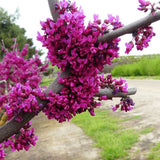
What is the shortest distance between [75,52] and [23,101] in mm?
575

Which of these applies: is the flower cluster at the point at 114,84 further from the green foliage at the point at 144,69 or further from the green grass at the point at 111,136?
the green foliage at the point at 144,69

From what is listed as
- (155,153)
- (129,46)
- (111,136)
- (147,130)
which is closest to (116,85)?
(129,46)

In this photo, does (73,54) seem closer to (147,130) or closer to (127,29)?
(127,29)

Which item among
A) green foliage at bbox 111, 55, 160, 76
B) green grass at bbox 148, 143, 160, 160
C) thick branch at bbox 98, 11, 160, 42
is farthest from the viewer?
green foliage at bbox 111, 55, 160, 76

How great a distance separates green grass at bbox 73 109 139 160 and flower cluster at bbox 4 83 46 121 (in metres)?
3.71

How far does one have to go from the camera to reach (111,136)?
642cm

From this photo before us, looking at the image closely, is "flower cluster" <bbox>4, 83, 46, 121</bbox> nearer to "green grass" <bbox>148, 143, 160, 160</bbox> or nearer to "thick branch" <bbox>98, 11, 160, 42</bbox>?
"thick branch" <bbox>98, 11, 160, 42</bbox>

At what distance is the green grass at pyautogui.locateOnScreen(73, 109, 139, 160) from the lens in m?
5.46

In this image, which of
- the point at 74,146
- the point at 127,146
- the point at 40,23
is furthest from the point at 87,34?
the point at 74,146

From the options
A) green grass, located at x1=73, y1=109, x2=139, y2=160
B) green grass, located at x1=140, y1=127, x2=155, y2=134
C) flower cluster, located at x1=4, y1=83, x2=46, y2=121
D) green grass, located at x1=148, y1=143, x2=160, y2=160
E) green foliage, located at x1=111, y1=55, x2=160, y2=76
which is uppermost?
flower cluster, located at x1=4, y1=83, x2=46, y2=121

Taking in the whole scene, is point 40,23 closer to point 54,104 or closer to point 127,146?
point 54,104

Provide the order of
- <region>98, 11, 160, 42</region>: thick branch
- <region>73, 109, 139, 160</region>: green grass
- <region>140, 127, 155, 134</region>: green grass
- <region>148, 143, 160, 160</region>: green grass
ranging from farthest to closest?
1. <region>140, 127, 155, 134</region>: green grass
2. <region>73, 109, 139, 160</region>: green grass
3. <region>148, 143, 160, 160</region>: green grass
4. <region>98, 11, 160, 42</region>: thick branch

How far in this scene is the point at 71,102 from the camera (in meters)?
1.93

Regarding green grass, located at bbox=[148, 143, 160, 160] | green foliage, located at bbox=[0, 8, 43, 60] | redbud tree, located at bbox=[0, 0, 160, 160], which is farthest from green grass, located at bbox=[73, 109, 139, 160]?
green foliage, located at bbox=[0, 8, 43, 60]
